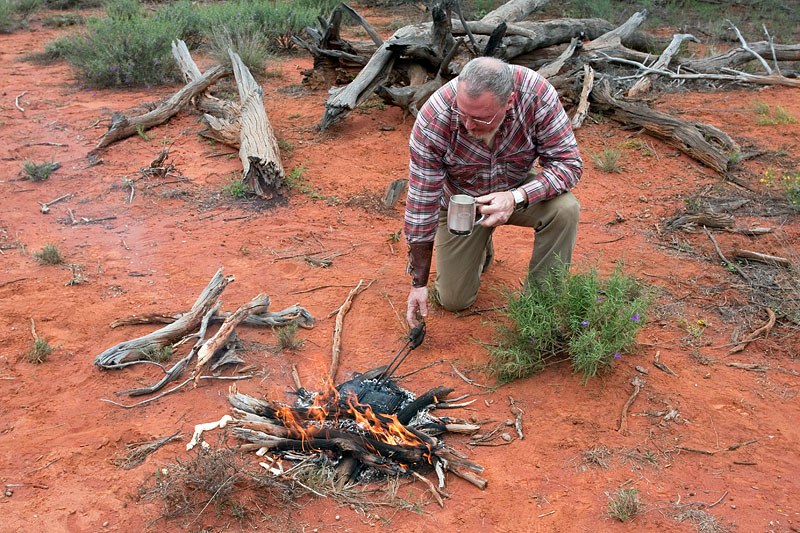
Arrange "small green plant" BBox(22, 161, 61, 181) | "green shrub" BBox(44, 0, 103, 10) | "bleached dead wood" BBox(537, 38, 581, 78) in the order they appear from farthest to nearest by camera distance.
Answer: "green shrub" BBox(44, 0, 103, 10) < "bleached dead wood" BBox(537, 38, 581, 78) < "small green plant" BBox(22, 161, 61, 181)

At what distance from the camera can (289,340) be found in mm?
3598

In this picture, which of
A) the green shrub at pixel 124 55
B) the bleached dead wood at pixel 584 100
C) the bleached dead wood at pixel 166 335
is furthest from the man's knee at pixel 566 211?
the green shrub at pixel 124 55

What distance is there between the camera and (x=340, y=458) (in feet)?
9.39

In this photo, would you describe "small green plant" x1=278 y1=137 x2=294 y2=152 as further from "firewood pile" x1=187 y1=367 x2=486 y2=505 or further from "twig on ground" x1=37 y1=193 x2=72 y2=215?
"firewood pile" x1=187 y1=367 x2=486 y2=505

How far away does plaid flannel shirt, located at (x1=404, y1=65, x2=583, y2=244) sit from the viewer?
10.6 feet

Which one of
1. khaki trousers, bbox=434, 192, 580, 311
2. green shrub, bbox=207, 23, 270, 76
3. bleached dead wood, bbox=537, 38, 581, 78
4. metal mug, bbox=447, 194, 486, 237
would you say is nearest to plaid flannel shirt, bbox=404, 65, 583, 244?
khaki trousers, bbox=434, 192, 580, 311

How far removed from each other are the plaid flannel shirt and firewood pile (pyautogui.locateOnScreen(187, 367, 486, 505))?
2.88 feet

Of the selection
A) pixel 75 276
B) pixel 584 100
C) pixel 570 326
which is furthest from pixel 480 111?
pixel 584 100

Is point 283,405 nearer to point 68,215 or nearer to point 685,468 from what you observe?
point 685,468

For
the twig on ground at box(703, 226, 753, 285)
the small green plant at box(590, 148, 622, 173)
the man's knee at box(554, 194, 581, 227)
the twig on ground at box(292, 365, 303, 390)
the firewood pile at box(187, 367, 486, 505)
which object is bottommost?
the small green plant at box(590, 148, 622, 173)

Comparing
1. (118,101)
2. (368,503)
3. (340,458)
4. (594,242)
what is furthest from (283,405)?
(118,101)

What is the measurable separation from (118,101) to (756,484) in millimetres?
7935

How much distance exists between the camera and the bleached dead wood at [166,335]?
347 cm

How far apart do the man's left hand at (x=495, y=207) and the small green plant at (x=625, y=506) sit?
4.22ft
